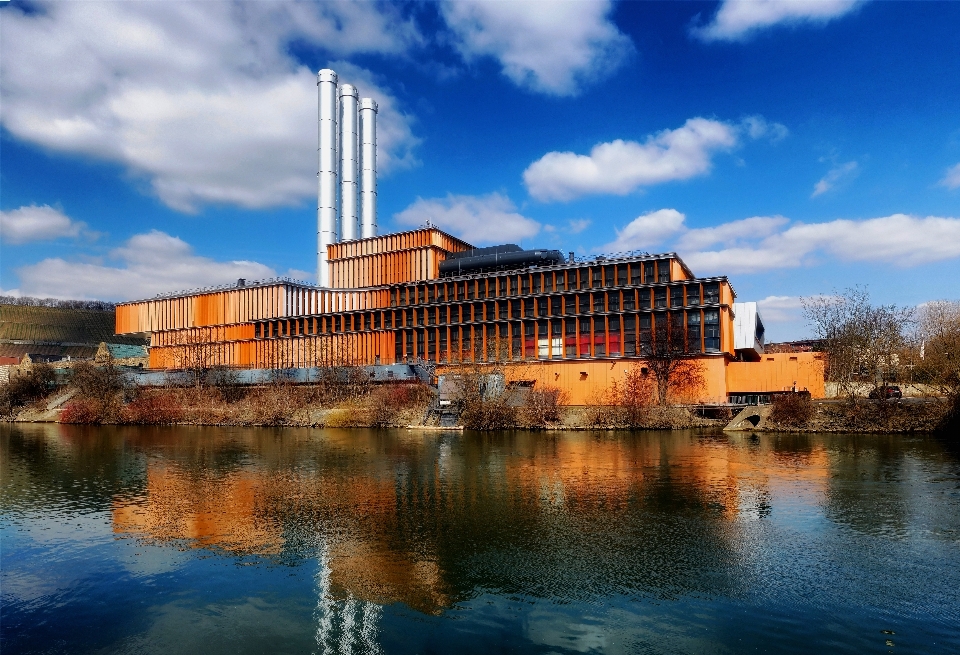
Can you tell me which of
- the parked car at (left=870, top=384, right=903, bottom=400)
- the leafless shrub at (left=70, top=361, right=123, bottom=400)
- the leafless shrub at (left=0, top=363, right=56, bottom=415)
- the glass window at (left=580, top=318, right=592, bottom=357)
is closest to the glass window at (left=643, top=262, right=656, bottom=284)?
the glass window at (left=580, top=318, right=592, bottom=357)

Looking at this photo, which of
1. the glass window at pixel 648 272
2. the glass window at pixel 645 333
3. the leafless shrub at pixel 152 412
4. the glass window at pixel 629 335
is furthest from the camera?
the glass window at pixel 648 272

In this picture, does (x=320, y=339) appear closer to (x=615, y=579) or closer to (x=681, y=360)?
(x=681, y=360)

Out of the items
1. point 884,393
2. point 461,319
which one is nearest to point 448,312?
point 461,319

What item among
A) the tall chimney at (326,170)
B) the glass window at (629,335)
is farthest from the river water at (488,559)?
the tall chimney at (326,170)

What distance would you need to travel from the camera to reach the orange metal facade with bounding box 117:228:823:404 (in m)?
75.6

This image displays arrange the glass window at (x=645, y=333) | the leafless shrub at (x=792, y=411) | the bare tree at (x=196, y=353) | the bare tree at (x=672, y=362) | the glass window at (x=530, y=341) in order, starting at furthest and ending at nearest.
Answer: the bare tree at (x=196, y=353)
the glass window at (x=530, y=341)
the glass window at (x=645, y=333)
the bare tree at (x=672, y=362)
the leafless shrub at (x=792, y=411)

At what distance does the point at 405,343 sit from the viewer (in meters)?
97.0

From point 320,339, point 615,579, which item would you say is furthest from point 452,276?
point 615,579

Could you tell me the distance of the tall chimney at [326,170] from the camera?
383 ft

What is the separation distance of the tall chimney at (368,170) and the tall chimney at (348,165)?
322 centimetres

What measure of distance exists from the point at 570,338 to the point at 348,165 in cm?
6083

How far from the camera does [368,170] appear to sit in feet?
413

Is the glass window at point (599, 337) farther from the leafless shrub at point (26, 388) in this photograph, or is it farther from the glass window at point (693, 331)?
the leafless shrub at point (26, 388)

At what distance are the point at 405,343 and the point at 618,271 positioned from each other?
3437 centimetres
